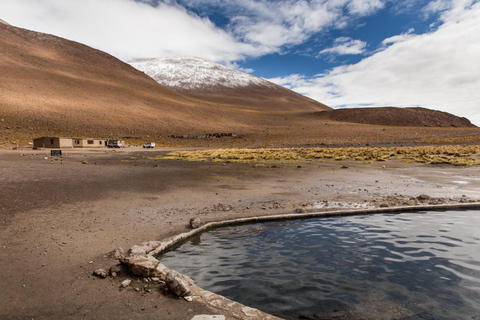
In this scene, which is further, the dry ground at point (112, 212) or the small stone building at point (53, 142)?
the small stone building at point (53, 142)

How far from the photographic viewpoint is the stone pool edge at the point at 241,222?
4.29 metres

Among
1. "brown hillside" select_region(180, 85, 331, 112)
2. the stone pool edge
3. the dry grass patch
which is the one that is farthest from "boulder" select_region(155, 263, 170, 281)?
"brown hillside" select_region(180, 85, 331, 112)

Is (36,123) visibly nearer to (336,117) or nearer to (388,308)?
(388,308)

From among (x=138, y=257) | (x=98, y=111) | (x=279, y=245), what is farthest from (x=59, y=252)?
(x=98, y=111)

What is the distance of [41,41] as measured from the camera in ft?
373

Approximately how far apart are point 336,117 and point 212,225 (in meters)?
121

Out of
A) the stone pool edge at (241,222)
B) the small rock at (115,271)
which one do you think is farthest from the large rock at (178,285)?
the small rock at (115,271)

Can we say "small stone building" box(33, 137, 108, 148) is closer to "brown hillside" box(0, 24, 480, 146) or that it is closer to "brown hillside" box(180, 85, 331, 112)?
"brown hillside" box(0, 24, 480, 146)

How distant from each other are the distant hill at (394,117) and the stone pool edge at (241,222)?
4460 inches

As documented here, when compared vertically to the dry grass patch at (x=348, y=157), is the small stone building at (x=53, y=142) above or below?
above

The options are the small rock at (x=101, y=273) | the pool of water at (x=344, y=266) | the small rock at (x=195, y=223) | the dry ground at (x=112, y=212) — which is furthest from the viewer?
the small rock at (x=195, y=223)

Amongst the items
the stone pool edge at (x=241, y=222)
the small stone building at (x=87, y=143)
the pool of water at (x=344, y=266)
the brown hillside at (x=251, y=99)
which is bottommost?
the pool of water at (x=344, y=266)

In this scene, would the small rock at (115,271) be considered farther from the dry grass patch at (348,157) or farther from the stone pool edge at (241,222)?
the dry grass patch at (348,157)

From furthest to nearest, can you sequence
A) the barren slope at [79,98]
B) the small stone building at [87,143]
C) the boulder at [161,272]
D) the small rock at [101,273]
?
the barren slope at [79,98] < the small stone building at [87,143] < the small rock at [101,273] < the boulder at [161,272]
